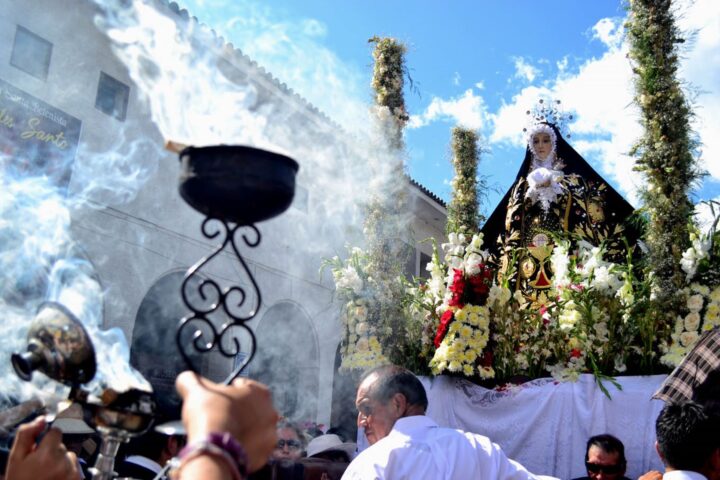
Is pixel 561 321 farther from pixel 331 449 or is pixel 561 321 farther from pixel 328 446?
pixel 328 446

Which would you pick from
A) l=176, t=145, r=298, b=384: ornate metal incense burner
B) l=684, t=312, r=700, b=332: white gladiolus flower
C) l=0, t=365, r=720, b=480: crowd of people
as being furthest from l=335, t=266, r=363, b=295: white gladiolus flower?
l=176, t=145, r=298, b=384: ornate metal incense burner

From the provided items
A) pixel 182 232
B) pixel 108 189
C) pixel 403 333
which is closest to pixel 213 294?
pixel 182 232

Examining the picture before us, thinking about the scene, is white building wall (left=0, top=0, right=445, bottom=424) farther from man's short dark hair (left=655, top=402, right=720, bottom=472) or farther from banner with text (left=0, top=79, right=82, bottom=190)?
man's short dark hair (left=655, top=402, right=720, bottom=472)

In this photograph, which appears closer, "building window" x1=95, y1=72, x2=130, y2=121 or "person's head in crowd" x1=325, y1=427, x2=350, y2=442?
"person's head in crowd" x1=325, y1=427, x2=350, y2=442

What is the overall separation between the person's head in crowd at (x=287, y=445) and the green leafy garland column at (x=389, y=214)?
1.11m

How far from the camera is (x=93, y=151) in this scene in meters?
9.41

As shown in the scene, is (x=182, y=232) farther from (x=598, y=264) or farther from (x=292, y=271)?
(x=598, y=264)

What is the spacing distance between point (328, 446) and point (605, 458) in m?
2.65

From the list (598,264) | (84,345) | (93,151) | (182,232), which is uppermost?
(93,151)

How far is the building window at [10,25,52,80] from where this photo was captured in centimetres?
873

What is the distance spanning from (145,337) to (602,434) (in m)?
8.05

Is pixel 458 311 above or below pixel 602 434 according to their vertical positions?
above

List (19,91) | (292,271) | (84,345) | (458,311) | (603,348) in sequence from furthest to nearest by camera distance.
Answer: (292,271) → (19,91) → (458,311) → (603,348) → (84,345)

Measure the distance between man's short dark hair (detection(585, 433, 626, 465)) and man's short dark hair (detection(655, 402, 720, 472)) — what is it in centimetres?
159
